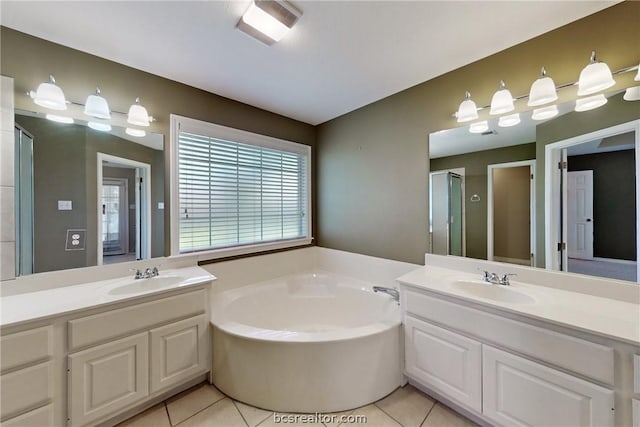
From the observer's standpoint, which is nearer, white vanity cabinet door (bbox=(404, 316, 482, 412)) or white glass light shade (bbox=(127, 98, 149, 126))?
white vanity cabinet door (bbox=(404, 316, 482, 412))

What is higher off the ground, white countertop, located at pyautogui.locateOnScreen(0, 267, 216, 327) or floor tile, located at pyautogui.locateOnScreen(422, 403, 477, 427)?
white countertop, located at pyautogui.locateOnScreen(0, 267, 216, 327)

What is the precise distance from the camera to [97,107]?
5.60 feet

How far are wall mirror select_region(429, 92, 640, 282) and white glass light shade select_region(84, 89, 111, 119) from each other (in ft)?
8.42

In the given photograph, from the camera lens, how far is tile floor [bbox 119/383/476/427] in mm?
1480

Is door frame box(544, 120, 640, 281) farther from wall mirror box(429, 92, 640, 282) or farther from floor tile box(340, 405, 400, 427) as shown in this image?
floor tile box(340, 405, 400, 427)

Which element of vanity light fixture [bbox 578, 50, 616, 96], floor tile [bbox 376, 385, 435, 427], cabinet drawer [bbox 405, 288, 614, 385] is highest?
vanity light fixture [bbox 578, 50, 616, 96]

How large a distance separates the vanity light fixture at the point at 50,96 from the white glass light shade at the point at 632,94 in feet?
11.3

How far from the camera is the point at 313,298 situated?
104 inches

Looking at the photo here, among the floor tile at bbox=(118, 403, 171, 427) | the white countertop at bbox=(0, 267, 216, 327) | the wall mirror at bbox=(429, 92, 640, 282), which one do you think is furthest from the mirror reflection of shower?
the floor tile at bbox=(118, 403, 171, 427)

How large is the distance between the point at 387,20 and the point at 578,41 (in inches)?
46.2

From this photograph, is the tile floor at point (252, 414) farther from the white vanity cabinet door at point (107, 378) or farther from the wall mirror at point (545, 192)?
the wall mirror at point (545, 192)

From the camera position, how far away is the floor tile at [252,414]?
1493 millimetres

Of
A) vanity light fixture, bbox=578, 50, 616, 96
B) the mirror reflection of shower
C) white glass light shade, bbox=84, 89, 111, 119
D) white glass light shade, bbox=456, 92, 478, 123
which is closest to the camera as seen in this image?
vanity light fixture, bbox=578, 50, 616, 96

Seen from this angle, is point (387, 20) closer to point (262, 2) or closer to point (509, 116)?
point (262, 2)
